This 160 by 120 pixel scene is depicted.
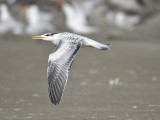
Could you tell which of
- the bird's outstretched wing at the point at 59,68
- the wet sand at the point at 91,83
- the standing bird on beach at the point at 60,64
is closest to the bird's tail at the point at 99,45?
the standing bird on beach at the point at 60,64

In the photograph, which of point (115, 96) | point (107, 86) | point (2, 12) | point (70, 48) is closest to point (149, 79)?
point (107, 86)

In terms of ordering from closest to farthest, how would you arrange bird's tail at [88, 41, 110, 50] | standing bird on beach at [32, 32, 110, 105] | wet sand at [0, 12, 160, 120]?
standing bird on beach at [32, 32, 110, 105] → wet sand at [0, 12, 160, 120] → bird's tail at [88, 41, 110, 50]

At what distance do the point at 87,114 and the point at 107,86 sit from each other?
2205mm

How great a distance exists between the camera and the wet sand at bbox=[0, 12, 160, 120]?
260 inches

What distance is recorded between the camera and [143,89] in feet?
27.2

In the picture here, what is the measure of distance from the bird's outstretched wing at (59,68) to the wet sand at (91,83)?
323 millimetres

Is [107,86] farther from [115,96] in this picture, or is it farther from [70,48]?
[70,48]

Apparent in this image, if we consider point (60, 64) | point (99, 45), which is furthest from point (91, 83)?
point (60, 64)

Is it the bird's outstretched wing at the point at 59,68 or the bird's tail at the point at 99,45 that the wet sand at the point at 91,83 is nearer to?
the bird's outstretched wing at the point at 59,68

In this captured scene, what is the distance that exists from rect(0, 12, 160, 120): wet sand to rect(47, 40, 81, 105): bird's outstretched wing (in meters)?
0.32

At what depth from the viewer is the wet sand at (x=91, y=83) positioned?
660cm

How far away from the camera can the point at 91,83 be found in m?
9.02

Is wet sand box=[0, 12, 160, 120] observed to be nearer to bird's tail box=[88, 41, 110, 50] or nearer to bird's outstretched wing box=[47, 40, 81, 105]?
bird's outstretched wing box=[47, 40, 81, 105]

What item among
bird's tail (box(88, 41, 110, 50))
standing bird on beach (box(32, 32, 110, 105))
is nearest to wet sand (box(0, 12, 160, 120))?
standing bird on beach (box(32, 32, 110, 105))
